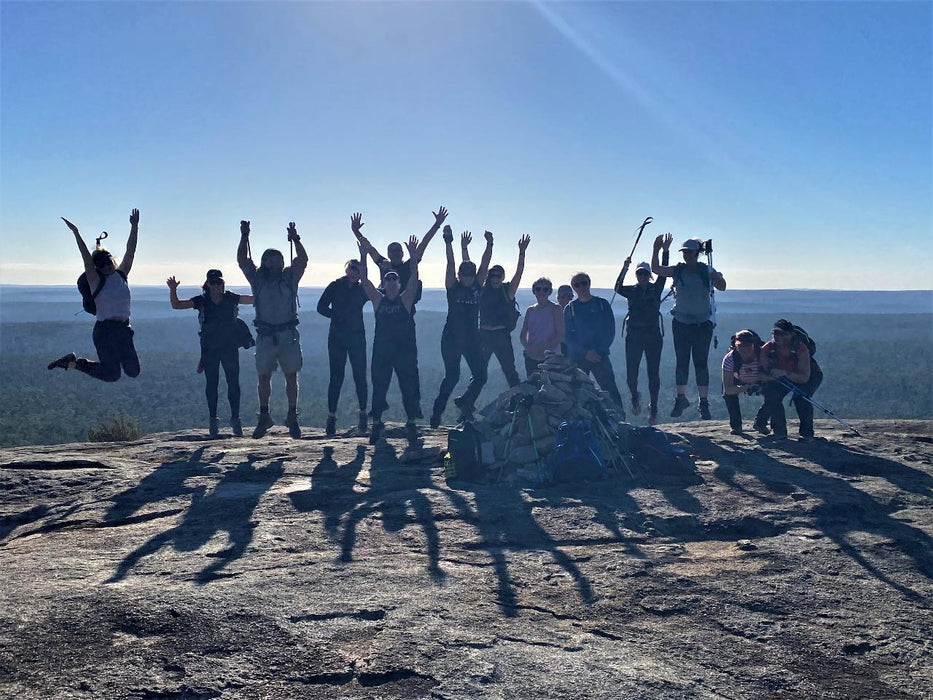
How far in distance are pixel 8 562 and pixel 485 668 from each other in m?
3.61

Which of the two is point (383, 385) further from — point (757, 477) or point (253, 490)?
point (757, 477)

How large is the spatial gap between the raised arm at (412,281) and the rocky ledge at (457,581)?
7.21 ft

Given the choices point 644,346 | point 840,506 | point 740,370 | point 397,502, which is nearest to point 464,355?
point 644,346

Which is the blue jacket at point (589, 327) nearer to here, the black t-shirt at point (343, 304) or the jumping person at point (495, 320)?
the jumping person at point (495, 320)

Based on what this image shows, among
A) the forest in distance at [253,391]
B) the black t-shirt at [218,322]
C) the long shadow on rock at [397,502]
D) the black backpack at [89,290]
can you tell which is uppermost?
the black backpack at [89,290]

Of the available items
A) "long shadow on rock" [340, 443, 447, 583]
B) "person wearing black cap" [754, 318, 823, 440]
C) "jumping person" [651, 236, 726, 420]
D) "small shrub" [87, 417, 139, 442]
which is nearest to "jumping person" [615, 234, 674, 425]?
"jumping person" [651, 236, 726, 420]

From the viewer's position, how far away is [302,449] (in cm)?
872

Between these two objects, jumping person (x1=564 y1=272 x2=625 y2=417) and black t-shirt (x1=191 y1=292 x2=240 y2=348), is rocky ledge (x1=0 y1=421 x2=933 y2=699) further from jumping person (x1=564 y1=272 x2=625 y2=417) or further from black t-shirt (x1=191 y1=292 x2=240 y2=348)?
jumping person (x1=564 y1=272 x2=625 y2=417)

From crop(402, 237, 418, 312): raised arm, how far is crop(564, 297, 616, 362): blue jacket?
210 centimetres

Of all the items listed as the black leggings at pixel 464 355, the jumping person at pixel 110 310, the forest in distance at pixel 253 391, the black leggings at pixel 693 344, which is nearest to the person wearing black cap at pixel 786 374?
the black leggings at pixel 693 344

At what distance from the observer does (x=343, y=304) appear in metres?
9.21

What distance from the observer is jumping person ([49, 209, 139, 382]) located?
735cm

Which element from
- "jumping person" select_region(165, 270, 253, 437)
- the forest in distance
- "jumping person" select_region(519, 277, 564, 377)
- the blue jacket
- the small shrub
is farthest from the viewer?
the forest in distance

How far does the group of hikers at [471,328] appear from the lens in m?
8.95
